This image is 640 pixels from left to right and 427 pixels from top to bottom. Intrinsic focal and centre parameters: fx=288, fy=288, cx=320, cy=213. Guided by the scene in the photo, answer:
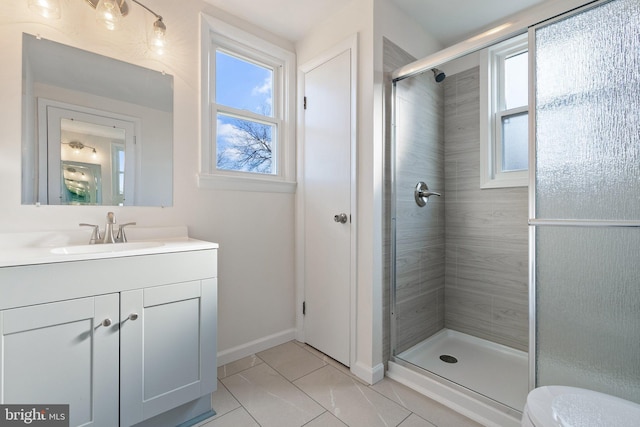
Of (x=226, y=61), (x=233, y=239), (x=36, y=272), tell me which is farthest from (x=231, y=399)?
(x=226, y=61)

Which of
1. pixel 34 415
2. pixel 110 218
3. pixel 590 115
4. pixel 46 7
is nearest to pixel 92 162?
pixel 110 218

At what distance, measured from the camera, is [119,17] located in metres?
1.54

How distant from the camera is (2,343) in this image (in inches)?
37.2

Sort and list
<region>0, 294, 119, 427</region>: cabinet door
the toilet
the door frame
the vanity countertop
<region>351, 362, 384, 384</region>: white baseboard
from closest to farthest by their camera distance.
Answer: the toilet
<region>0, 294, 119, 427</region>: cabinet door
the vanity countertop
<region>351, 362, 384, 384</region>: white baseboard
the door frame

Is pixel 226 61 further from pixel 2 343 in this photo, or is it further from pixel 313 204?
pixel 2 343

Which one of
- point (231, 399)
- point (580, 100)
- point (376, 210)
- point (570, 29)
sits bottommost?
point (231, 399)

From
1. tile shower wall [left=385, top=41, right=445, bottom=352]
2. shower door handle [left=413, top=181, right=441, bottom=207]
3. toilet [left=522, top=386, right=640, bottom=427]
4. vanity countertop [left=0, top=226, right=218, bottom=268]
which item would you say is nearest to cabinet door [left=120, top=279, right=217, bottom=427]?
vanity countertop [left=0, top=226, right=218, bottom=268]

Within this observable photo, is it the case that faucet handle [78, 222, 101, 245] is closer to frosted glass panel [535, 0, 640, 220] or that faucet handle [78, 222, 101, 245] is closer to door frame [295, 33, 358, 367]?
door frame [295, 33, 358, 367]

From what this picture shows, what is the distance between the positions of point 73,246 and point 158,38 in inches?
47.0

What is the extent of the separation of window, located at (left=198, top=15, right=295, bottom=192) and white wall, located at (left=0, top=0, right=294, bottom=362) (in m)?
0.07

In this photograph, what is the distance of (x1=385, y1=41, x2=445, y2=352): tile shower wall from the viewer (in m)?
1.93

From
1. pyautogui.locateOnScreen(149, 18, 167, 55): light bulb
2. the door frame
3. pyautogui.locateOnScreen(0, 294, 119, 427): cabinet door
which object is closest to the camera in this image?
pyautogui.locateOnScreen(0, 294, 119, 427): cabinet door

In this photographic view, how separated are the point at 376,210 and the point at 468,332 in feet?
4.54

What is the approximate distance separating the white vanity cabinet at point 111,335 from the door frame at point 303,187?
834 mm
